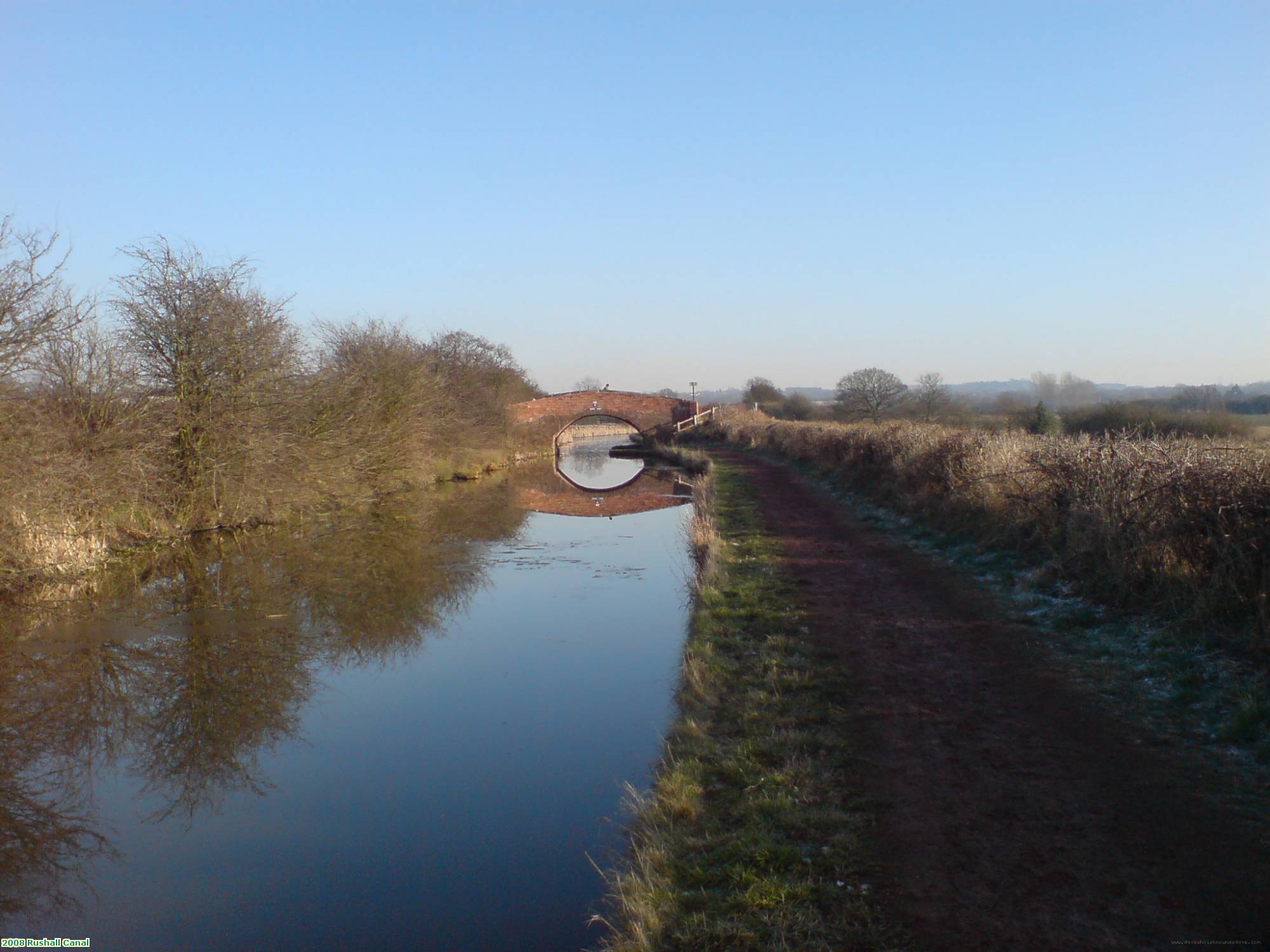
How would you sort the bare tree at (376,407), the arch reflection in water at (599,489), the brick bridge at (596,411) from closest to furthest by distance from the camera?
1. the bare tree at (376,407)
2. the arch reflection in water at (599,489)
3. the brick bridge at (596,411)

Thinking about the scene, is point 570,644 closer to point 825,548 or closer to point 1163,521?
point 825,548

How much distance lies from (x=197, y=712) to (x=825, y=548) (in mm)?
8502

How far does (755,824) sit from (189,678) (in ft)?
19.7

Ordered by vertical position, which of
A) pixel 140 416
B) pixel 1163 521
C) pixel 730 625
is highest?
pixel 140 416

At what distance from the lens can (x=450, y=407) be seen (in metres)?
29.3

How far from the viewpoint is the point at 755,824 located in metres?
4.20

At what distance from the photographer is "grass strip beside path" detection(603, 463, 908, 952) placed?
Result: 3375mm

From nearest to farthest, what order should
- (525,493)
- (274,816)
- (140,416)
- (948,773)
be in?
1. (948,773)
2. (274,816)
3. (140,416)
4. (525,493)

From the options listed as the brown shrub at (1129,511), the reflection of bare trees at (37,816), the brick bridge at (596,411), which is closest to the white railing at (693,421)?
the brick bridge at (596,411)

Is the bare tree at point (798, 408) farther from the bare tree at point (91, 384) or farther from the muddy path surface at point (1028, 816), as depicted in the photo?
the muddy path surface at point (1028, 816)

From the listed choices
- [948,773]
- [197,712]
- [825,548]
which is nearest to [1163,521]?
[948,773]

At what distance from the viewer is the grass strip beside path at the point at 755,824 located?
338 cm

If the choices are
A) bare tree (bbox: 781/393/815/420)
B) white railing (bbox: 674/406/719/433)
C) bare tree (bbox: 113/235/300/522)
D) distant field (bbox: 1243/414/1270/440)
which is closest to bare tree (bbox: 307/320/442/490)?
bare tree (bbox: 113/235/300/522)

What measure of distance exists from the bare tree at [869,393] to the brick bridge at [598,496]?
18.3m
